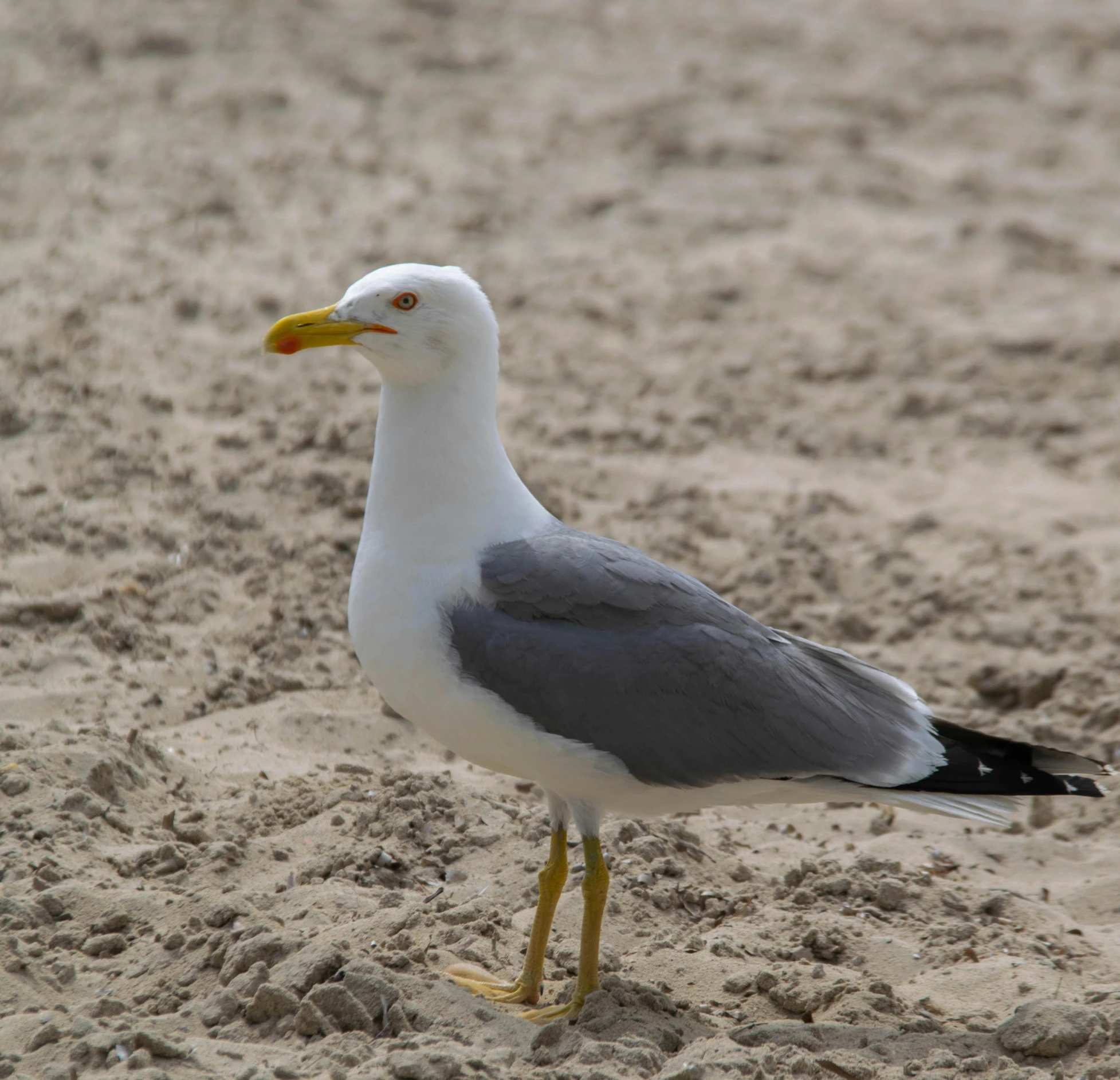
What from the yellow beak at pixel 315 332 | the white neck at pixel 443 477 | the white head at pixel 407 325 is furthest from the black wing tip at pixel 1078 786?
the yellow beak at pixel 315 332

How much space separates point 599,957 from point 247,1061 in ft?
3.57

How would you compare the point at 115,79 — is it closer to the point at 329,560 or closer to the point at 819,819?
the point at 329,560

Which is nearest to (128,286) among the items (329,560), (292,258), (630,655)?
(292,258)

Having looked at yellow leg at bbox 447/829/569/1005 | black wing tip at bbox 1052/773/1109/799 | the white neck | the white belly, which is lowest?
yellow leg at bbox 447/829/569/1005

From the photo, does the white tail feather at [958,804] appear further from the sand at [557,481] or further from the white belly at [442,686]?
the white belly at [442,686]

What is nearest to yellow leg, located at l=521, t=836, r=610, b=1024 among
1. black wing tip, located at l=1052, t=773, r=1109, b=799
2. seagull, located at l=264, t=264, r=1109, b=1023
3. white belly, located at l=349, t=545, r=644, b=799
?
seagull, located at l=264, t=264, r=1109, b=1023

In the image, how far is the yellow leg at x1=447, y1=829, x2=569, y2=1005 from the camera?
12.7 feet

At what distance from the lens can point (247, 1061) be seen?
10.9ft

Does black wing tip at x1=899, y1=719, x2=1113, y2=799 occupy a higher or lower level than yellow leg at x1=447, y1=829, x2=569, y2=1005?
higher

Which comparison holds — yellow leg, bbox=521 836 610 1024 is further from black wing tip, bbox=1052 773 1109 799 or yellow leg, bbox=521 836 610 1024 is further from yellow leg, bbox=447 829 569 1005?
black wing tip, bbox=1052 773 1109 799

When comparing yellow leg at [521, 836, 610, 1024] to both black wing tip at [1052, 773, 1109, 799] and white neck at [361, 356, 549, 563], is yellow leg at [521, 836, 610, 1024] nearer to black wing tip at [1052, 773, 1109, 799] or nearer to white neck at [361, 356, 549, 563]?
white neck at [361, 356, 549, 563]

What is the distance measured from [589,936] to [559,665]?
72 cm

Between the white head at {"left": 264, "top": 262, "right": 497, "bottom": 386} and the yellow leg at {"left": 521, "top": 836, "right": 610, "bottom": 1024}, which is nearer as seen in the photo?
the yellow leg at {"left": 521, "top": 836, "right": 610, "bottom": 1024}

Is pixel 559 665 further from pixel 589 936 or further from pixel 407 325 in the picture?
pixel 407 325
